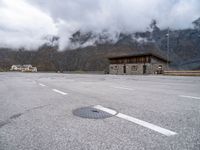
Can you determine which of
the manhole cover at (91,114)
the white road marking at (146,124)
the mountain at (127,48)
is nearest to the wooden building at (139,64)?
the manhole cover at (91,114)

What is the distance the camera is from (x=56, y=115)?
183 inches

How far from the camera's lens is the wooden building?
49950 mm

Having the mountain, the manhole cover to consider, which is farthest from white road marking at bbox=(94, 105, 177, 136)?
the mountain

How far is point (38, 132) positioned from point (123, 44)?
177698 millimetres

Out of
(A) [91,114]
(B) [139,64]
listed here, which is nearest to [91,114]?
(A) [91,114]

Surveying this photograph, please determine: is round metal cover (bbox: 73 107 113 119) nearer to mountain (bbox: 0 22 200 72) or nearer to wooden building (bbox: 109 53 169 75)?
wooden building (bbox: 109 53 169 75)

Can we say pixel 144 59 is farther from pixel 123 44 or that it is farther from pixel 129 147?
pixel 123 44

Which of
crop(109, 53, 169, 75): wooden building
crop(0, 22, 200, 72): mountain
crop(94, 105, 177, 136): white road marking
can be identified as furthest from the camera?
crop(0, 22, 200, 72): mountain

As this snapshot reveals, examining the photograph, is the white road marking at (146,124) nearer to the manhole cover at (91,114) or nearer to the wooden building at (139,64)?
the manhole cover at (91,114)

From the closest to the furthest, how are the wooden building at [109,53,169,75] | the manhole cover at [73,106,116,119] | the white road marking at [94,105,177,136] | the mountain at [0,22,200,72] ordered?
the white road marking at [94,105,177,136] < the manhole cover at [73,106,116,119] < the wooden building at [109,53,169,75] < the mountain at [0,22,200,72]

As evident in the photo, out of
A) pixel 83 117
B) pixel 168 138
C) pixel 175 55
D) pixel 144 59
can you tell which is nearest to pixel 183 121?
pixel 168 138

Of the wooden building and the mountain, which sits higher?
the mountain

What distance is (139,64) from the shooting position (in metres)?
52.0

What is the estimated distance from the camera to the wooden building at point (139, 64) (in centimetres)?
4995
